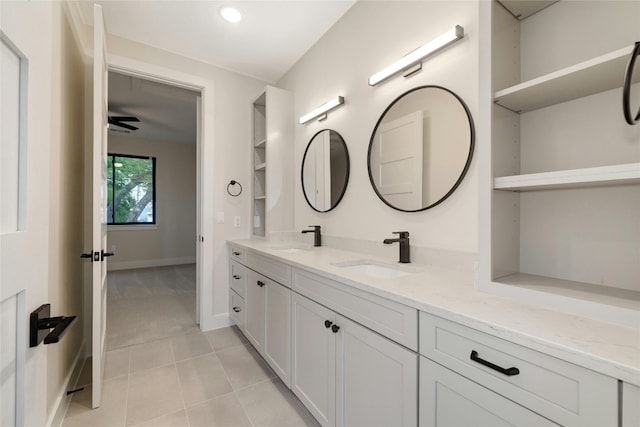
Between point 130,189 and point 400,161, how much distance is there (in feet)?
19.5

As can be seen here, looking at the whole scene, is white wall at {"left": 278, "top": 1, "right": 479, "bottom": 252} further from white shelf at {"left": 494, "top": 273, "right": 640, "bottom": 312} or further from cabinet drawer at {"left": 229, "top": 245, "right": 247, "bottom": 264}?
cabinet drawer at {"left": 229, "top": 245, "right": 247, "bottom": 264}

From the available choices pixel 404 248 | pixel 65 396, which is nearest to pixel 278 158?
pixel 404 248

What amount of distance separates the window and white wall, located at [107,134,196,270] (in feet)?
0.37

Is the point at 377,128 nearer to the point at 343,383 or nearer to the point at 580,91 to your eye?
the point at 580,91

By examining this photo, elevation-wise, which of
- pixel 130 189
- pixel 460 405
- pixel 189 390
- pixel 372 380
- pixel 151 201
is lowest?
pixel 189 390

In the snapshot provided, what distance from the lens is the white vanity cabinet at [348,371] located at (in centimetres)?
99

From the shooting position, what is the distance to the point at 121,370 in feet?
6.79

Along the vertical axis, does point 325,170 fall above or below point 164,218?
above

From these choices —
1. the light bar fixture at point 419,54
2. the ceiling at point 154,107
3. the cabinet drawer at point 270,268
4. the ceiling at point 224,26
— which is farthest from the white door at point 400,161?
the ceiling at point 154,107

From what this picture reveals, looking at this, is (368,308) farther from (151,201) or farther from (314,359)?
(151,201)

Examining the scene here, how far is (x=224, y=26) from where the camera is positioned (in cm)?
224

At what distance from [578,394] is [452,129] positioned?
3.86 feet

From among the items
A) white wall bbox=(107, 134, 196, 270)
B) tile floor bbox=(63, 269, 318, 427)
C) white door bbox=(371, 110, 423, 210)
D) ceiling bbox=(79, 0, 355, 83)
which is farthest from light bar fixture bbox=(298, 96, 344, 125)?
white wall bbox=(107, 134, 196, 270)

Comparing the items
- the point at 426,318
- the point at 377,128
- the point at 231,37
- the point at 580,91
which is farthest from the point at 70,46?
the point at 580,91
